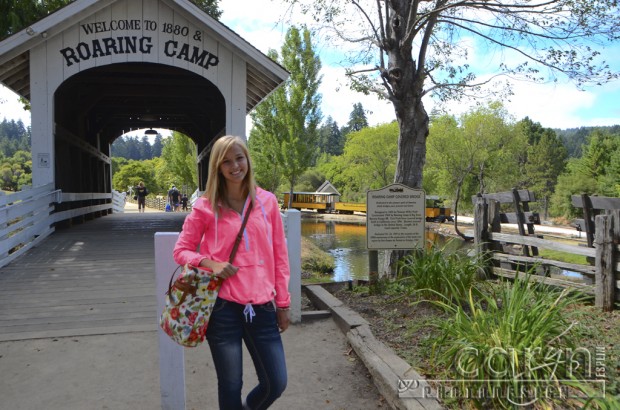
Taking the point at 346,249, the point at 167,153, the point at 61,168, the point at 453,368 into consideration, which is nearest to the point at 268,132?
the point at 167,153

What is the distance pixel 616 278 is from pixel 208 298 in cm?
529

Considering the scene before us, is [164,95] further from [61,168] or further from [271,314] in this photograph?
[271,314]

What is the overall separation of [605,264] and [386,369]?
3582 millimetres

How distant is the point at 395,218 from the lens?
21.4ft

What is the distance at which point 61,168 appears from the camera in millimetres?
11562

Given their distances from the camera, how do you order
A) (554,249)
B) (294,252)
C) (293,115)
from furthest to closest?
(293,115), (554,249), (294,252)

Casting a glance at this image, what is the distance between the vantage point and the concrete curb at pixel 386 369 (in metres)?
3.11

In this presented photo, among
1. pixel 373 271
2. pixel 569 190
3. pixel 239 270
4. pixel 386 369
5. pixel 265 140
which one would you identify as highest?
pixel 265 140

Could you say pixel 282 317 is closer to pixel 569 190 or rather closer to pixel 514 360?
pixel 514 360

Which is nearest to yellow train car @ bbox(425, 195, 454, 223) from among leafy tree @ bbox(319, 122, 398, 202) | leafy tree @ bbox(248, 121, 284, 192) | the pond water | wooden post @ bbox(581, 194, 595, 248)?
the pond water

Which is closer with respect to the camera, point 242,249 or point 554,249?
point 242,249

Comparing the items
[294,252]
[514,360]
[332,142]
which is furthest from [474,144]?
[332,142]

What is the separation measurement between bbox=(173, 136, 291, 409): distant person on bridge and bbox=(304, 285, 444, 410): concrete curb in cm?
110

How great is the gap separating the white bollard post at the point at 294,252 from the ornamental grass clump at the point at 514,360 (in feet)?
6.51
